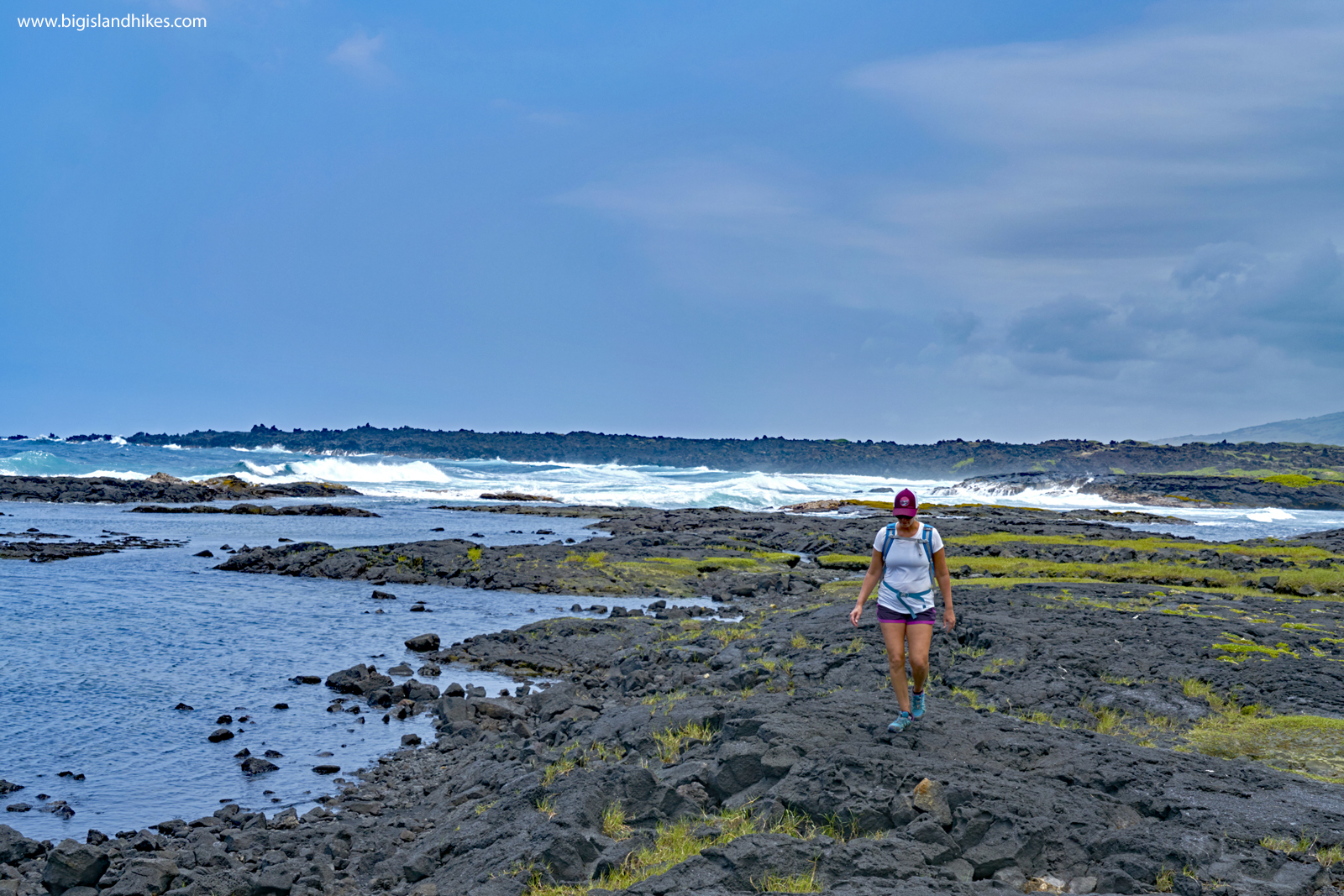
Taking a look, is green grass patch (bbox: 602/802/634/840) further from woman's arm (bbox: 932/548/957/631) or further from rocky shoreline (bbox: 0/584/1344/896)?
woman's arm (bbox: 932/548/957/631)

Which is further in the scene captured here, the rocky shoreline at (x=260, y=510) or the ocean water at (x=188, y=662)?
the rocky shoreline at (x=260, y=510)

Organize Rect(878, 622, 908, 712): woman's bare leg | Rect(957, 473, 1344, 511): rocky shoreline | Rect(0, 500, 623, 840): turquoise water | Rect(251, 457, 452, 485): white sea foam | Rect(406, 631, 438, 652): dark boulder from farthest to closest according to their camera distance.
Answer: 1. Rect(251, 457, 452, 485): white sea foam
2. Rect(957, 473, 1344, 511): rocky shoreline
3. Rect(406, 631, 438, 652): dark boulder
4. Rect(0, 500, 623, 840): turquoise water
5. Rect(878, 622, 908, 712): woman's bare leg

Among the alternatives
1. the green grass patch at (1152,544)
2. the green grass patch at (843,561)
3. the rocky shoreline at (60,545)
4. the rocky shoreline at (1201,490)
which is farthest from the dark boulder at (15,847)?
the rocky shoreline at (1201,490)

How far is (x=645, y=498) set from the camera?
10394 cm

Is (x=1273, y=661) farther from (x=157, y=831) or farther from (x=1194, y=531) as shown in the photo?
(x=1194, y=531)

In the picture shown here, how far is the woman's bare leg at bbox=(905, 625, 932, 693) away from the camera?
35.5 feet

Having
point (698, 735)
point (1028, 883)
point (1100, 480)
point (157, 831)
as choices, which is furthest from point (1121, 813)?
point (1100, 480)

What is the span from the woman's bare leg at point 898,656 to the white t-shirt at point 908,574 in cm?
25

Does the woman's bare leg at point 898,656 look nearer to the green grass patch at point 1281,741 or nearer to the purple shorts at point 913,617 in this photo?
the purple shorts at point 913,617

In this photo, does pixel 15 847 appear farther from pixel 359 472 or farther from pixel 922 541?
pixel 359 472

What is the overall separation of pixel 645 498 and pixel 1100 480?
65360mm

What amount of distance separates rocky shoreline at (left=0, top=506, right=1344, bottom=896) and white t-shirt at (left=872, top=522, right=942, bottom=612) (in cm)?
154

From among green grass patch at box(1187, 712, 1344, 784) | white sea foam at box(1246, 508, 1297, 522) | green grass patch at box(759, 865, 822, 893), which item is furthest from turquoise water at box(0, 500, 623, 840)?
white sea foam at box(1246, 508, 1297, 522)

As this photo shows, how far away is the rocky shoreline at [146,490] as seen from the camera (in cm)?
8469
